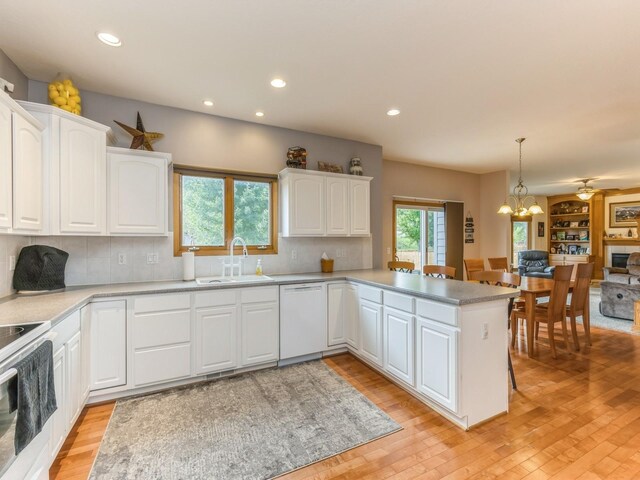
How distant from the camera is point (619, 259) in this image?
27.3 ft

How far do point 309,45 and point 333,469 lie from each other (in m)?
2.78

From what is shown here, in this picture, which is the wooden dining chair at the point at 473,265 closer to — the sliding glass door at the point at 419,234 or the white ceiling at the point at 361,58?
the sliding glass door at the point at 419,234

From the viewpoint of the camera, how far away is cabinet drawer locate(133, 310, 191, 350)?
2.60 meters

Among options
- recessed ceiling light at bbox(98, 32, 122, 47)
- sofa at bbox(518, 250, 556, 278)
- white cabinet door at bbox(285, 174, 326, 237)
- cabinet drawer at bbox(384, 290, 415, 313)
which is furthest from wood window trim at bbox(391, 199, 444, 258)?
recessed ceiling light at bbox(98, 32, 122, 47)

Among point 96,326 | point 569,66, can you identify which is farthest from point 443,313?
point 96,326

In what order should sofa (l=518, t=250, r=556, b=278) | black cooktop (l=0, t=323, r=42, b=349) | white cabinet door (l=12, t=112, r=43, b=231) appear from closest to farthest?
black cooktop (l=0, t=323, r=42, b=349)
white cabinet door (l=12, t=112, r=43, b=231)
sofa (l=518, t=250, r=556, b=278)

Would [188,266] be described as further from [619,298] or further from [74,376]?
[619,298]

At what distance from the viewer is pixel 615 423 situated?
88.7 inches

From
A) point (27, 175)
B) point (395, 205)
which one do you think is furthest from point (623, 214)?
point (27, 175)

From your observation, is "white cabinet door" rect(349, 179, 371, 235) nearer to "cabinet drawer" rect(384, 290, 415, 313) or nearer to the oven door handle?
"cabinet drawer" rect(384, 290, 415, 313)

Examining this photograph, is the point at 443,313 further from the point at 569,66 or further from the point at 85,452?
the point at 85,452

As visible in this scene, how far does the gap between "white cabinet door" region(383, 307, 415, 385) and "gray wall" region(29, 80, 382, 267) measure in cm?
221

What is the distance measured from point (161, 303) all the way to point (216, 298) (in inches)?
18.2

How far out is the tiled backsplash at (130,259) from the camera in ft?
8.80
